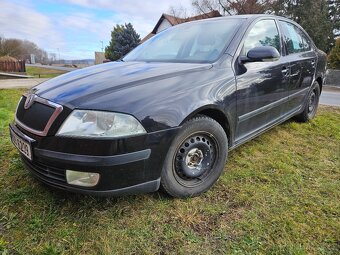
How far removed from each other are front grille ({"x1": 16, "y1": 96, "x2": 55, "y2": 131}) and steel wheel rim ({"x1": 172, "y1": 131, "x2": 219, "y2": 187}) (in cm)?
96

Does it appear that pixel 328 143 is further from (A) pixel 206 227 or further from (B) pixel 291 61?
(A) pixel 206 227

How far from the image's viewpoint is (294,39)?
4047 millimetres

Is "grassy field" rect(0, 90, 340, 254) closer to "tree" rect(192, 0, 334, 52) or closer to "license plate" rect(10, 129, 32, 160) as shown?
"license plate" rect(10, 129, 32, 160)

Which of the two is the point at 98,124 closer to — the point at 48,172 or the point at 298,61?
the point at 48,172

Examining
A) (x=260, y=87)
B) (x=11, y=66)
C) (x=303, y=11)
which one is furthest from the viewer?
(x=303, y=11)

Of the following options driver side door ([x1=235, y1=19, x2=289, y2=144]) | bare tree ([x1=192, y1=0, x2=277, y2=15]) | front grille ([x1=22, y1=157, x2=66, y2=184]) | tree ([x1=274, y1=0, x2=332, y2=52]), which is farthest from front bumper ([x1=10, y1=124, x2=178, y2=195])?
tree ([x1=274, y1=0, x2=332, y2=52])

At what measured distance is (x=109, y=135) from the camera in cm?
184

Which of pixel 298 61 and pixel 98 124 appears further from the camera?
pixel 298 61

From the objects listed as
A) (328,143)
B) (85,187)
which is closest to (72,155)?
(85,187)

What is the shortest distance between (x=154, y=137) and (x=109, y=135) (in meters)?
0.31

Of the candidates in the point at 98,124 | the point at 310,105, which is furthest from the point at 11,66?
the point at 98,124

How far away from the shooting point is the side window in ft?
9.66

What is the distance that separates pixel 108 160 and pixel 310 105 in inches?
157

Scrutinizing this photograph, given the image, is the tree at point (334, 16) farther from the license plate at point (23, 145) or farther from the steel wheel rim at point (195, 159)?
the license plate at point (23, 145)
